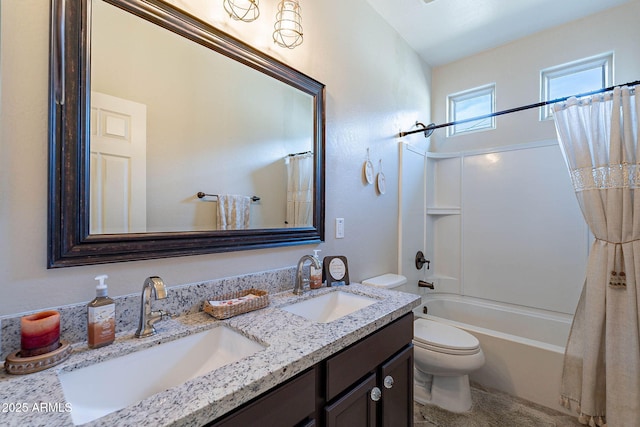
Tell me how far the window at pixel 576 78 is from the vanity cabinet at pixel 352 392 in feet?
7.93

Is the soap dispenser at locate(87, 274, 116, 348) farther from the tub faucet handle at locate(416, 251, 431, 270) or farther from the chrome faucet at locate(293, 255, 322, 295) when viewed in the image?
the tub faucet handle at locate(416, 251, 431, 270)

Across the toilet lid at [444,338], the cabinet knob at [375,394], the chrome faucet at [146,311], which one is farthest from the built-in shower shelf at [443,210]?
the chrome faucet at [146,311]

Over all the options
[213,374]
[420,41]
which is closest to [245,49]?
[213,374]

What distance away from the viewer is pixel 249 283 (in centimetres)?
122

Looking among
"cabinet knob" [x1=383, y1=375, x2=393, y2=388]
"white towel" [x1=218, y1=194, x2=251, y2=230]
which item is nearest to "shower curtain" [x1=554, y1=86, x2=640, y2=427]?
"cabinet knob" [x1=383, y1=375, x2=393, y2=388]

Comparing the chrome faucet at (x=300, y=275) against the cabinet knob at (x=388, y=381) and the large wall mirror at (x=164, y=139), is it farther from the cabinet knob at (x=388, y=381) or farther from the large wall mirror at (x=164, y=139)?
the cabinet knob at (x=388, y=381)

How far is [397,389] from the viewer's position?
118 centimetres

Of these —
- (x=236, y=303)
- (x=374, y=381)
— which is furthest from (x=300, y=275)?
(x=374, y=381)

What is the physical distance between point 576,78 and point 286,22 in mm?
2481

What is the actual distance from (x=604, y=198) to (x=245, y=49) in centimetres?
210

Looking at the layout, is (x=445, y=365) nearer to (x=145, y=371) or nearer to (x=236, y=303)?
(x=236, y=303)

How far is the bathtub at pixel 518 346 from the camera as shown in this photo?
5.89 ft

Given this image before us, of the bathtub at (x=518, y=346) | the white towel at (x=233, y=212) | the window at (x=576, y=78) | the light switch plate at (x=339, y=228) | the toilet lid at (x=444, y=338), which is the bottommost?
the bathtub at (x=518, y=346)

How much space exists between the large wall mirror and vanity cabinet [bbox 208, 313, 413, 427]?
1.94 feet
